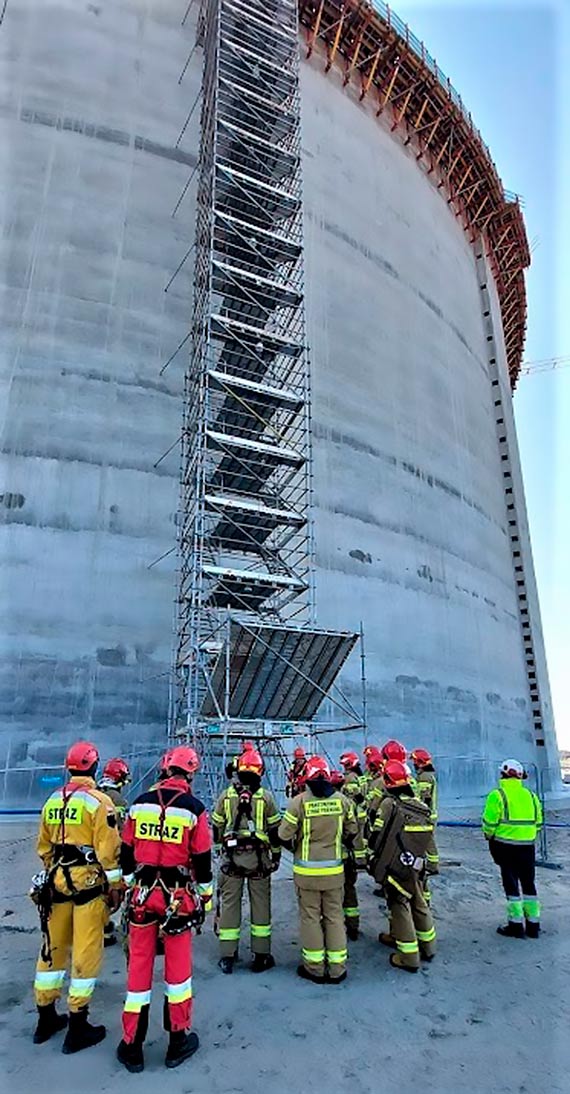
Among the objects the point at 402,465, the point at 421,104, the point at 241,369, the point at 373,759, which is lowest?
the point at 373,759

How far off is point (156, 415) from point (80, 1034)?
37.8 ft

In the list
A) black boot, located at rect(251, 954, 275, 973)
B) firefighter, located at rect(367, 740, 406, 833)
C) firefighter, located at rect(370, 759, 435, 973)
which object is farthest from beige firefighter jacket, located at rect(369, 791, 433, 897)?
black boot, located at rect(251, 954, 275, 973)

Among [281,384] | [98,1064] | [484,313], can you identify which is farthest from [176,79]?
[98,1064]

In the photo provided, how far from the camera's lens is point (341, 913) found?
16.4 feet

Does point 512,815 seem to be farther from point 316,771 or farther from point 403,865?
point 316,771

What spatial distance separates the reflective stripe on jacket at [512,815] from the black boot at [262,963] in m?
2.20

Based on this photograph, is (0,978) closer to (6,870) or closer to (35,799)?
(6,870)

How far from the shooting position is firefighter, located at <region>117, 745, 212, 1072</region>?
12.3 feet

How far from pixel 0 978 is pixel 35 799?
648 centimetres

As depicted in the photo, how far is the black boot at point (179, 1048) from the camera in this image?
3.65 meters

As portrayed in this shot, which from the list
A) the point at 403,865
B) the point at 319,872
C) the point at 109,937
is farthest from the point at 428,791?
the point at 109,937

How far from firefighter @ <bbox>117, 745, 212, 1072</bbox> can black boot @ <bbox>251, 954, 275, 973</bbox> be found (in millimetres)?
1251

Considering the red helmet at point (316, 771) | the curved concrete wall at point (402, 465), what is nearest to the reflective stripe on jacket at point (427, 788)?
the red helmet at point (316, 771)

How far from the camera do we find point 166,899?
3.89 meters
